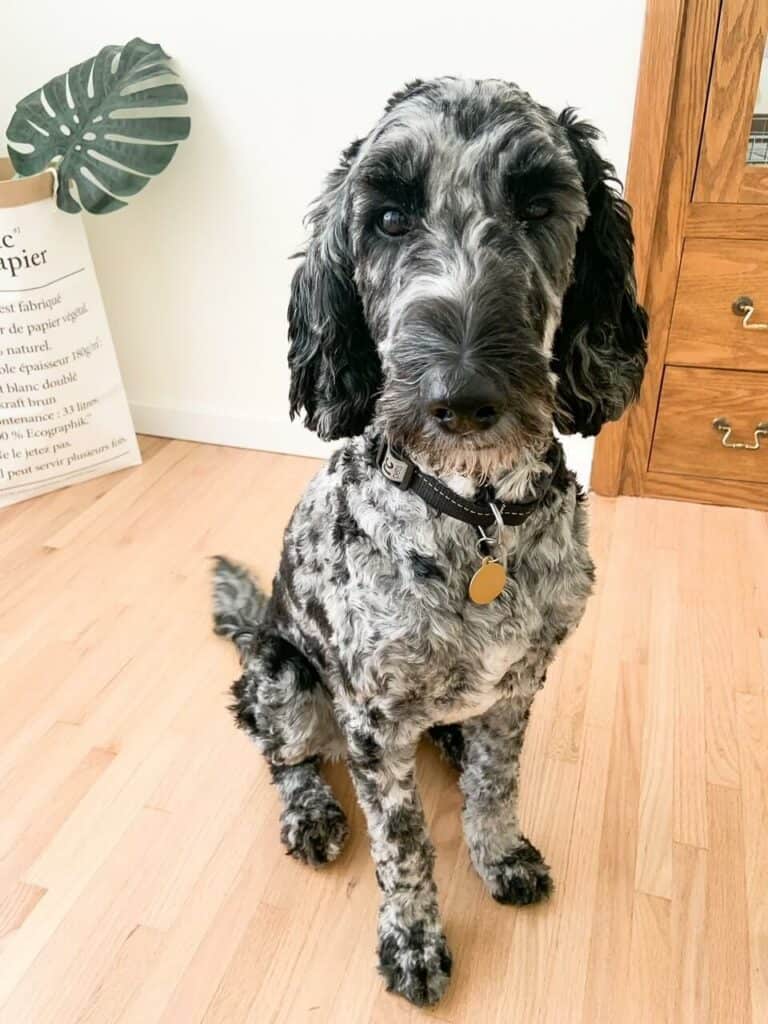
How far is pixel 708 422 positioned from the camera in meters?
2.63

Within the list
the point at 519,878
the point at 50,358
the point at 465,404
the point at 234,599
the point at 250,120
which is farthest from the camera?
the point at 50,358

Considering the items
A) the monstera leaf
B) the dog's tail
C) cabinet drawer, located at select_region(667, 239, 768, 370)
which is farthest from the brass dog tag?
the monstera leaf

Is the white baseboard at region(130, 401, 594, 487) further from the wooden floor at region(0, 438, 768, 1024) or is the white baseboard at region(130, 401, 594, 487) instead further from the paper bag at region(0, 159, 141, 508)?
the wooden floor at region(0, 438, 768, 1024)

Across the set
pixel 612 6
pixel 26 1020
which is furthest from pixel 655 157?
pixel 26 1020

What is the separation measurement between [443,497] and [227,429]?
212cm

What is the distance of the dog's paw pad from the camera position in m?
1.67

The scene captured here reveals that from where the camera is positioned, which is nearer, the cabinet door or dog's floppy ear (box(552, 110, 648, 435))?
dog's floppy ear (box(552, 110, 648, 435))

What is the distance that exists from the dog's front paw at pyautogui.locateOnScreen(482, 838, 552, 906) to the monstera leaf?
7.24 ft

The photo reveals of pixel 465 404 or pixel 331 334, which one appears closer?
pixel 465 404

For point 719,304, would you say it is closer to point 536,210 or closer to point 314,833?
point 536,210

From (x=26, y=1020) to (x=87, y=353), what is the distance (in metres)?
2.00

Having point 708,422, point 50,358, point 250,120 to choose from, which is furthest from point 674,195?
point 50,358

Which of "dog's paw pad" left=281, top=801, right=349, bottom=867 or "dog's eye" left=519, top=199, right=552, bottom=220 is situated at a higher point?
"dog's eye" left=519, top=199, right=552, bottom=220

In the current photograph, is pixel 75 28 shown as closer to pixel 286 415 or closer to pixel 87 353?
pixel 87 353
